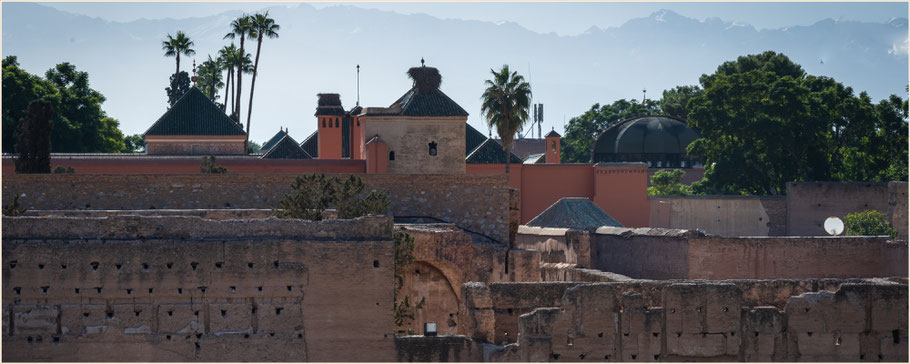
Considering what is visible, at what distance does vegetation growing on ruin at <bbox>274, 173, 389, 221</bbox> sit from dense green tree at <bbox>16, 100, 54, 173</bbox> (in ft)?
26.3

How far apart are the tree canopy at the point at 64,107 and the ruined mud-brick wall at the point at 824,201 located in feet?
85.2

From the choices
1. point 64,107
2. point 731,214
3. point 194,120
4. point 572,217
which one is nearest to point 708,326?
point 572,217

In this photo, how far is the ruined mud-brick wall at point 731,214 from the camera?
5275cm

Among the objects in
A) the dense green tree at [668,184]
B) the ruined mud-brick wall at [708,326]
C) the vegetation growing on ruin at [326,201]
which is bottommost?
the ruined mud-brick wall at [708,326]

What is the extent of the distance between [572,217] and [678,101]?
42271mm

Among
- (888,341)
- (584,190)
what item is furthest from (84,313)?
(584,190)

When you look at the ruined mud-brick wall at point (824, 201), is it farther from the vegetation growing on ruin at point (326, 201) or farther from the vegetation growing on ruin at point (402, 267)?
the vegetation growing on ruin at point (402, 267)

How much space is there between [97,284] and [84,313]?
48 centimetres

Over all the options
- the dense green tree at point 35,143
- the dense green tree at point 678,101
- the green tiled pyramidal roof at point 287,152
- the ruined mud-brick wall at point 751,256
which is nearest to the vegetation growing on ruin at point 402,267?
the ruined mud-brick wall at point 751,256

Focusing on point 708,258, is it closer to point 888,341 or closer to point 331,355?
point 888,341

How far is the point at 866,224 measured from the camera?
47.1 meters

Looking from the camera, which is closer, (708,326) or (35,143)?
(708,326)

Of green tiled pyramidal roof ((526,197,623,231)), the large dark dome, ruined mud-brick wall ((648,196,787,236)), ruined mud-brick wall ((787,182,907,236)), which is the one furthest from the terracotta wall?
the large dark dome

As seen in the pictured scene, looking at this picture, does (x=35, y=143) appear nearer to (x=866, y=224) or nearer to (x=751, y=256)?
(x=751, y=256)
